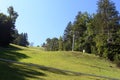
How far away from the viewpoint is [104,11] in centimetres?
6625

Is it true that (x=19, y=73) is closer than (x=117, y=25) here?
Yes

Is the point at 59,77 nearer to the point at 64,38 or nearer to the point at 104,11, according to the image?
the point at 104,11

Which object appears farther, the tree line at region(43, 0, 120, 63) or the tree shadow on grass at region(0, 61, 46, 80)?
the tree line at region(43, 0, 120, 63)

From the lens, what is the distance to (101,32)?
208 ft

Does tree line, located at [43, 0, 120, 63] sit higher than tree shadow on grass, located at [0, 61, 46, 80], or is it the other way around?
tree line, located at [43, 0, 120, 63]

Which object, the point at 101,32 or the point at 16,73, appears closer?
the point at 16,73

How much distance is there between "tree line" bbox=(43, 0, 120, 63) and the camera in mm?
54281

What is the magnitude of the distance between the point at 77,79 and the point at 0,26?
30.3 metres

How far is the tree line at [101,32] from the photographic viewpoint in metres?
54.3

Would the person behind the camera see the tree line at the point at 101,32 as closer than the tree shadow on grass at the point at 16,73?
No

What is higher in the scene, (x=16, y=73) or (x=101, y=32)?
(x=101, y=32)

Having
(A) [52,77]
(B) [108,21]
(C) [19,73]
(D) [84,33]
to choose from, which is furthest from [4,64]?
(D) [84,33]

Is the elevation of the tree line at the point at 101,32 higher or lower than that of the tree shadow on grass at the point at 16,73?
higher

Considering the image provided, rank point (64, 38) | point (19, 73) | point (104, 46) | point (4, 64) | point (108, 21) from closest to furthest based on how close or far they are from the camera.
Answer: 1. point (19, 73)
2. point (4, 64)
3. point (104, 46)
4. point (108, 21)
5. point (64, 38)
